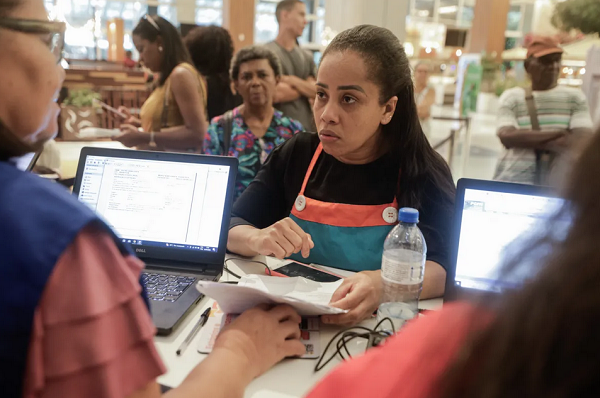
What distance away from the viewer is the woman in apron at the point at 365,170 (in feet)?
5.09

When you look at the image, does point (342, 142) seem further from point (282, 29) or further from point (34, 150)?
point (282, 29)

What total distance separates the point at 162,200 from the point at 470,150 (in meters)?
7.45

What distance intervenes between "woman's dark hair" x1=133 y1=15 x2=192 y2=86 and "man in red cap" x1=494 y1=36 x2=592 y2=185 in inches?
83.1

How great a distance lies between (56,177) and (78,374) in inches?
87.4

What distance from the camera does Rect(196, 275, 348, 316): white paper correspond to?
99cm

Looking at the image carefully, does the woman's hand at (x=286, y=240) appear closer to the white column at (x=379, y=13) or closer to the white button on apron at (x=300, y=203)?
the white button on apron at (x=300, y=203)

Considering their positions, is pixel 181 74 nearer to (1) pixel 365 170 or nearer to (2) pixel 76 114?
(1) pixel 365 170

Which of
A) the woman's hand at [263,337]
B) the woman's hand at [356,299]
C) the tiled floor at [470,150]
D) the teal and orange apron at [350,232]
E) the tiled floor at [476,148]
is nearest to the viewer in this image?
the woman's hand at [263,337]

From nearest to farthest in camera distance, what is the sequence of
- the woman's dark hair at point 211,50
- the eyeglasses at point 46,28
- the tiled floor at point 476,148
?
the eyeglasses at point 46,28 < the woman's dark hair at point 211,50 < the tiled floor at point 476,148

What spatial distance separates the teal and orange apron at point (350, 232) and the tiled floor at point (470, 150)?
7.06ft

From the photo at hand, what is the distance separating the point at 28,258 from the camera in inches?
19.6

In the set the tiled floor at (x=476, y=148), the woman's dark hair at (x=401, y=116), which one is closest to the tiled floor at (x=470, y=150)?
the tiled floor at (x=476, y=148)

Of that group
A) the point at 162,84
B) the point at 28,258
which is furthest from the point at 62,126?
the point at 28,258

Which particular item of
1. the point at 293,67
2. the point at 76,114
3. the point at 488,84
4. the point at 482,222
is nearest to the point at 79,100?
the point at 76,114
